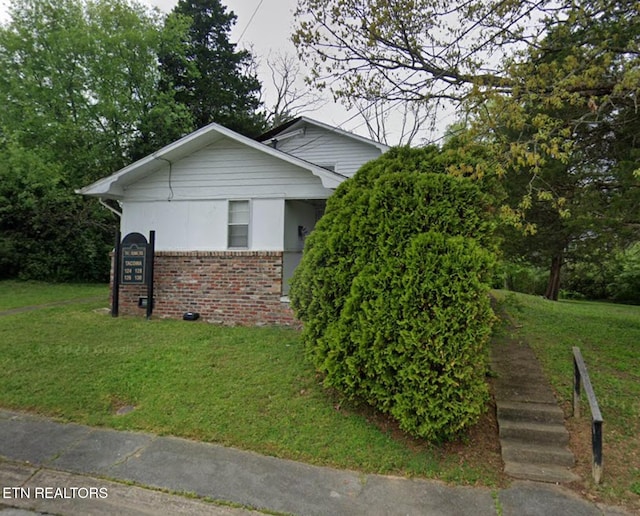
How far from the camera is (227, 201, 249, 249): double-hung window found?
880 centimetres

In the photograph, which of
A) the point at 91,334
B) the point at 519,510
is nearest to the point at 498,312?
the point at 519,510

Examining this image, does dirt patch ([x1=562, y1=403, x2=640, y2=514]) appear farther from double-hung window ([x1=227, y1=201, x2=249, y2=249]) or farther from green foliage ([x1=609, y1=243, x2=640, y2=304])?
green foliage ([x1=609, y1=243, x2=640, y2=304])

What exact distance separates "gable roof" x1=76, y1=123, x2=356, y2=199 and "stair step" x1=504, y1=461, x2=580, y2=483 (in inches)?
218

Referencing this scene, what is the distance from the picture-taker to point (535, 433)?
396cm

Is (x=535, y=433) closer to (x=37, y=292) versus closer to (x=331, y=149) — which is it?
(x=331, y=149)

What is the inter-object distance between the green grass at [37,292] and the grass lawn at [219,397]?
486cm

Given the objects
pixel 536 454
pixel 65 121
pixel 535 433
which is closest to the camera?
pixel 536 454

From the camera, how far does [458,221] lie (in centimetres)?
391

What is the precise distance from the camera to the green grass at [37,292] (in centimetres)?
1153

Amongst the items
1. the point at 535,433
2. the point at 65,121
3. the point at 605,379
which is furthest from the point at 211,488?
the point at 65,121

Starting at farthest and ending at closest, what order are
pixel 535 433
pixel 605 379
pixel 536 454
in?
pixel 605 379
pixel 535 433
pixel 536 454

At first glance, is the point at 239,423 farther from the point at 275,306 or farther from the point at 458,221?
the point at 275,306

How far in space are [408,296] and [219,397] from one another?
261 cm

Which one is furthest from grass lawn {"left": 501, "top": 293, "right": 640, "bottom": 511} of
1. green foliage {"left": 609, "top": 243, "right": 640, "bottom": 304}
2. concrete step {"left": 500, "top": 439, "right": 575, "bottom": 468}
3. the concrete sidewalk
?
green foliage {"left": 609, "top": 243, "right": 640, "bottom": 304}
